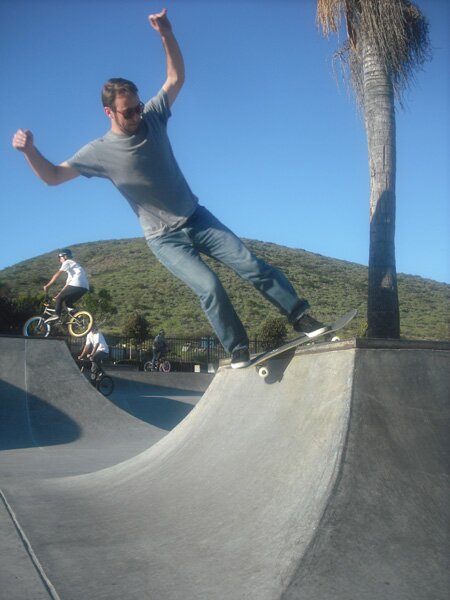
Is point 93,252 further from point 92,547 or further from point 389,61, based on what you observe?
point 92,547

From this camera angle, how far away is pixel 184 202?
3.50 meters

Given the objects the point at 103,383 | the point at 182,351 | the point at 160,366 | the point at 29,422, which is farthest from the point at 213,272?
the point at 182,351

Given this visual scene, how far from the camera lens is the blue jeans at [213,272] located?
3410 millimetres

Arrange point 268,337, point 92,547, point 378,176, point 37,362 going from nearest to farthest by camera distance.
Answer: point 92,547 → point 378,176 → point 37,362 → point 268,337

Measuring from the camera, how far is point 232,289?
51.0 m

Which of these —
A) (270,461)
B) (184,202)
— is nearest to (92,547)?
(270,461)

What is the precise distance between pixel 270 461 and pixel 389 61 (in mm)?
6642

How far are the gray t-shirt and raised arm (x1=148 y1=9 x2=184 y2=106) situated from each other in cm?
6

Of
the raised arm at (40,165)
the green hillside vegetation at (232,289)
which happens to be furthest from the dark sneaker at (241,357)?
the green hillside vegetation at (232,289)

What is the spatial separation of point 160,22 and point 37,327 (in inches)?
367

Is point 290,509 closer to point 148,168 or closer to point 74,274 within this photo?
point 148,168

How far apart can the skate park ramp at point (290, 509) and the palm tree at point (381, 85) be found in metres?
4.33

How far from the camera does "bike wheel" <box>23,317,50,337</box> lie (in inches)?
462

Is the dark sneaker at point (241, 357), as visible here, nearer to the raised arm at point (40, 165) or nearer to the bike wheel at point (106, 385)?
the raised arm at point (40, 165)
